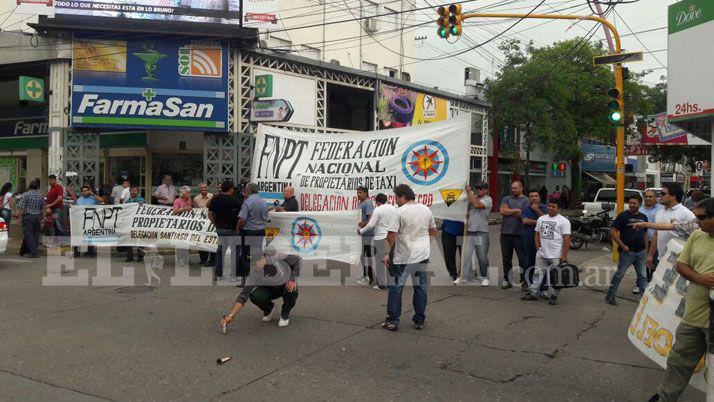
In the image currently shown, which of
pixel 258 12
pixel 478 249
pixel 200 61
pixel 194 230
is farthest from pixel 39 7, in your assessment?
pixel 478 249

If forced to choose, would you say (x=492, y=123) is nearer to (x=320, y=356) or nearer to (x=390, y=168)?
(x=390, y=168)

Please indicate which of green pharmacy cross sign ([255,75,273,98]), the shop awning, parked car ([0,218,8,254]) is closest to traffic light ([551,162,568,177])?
the shop awning

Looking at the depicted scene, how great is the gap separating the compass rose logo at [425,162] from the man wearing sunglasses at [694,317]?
17.1 feet

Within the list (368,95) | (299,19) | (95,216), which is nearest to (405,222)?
(95,216)

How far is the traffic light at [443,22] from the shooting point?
14.0 m

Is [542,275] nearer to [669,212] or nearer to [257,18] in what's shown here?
[669,212]

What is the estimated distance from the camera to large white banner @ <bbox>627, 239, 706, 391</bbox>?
182 inches

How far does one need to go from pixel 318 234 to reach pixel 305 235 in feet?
0.88

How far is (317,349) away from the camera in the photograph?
240 inches

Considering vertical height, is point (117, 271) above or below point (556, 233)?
below

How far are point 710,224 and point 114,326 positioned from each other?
6.22 meters

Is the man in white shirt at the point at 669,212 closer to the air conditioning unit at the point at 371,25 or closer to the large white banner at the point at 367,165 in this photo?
the large white banner at the point at 367,165

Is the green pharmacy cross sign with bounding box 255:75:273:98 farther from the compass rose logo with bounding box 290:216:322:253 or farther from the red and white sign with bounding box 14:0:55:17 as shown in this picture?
the compass rose logo with bounding box 290:216:322:253

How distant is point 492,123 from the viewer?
32.3 m
